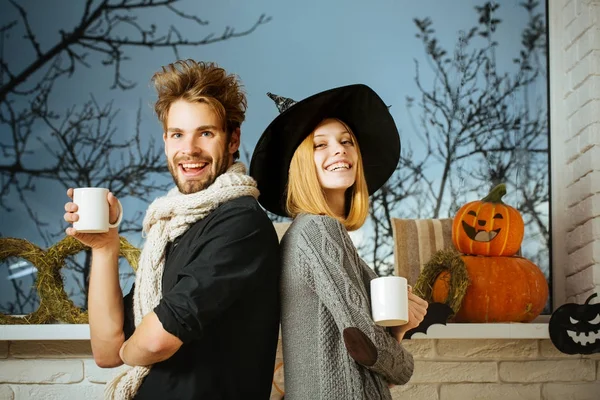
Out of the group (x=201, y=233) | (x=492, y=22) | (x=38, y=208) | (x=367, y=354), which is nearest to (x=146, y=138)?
(x=38, y=208)

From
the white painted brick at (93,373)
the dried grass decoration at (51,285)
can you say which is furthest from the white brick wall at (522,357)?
the dried grass decoration at (51,285)

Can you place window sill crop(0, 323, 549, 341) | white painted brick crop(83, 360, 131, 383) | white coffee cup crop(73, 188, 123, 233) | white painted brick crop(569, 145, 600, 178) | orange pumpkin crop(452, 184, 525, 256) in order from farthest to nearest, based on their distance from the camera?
white painted brick crop(569, 145, 600, 178), orange pumpkin crop(452, 184, 525, 256), white painted brick crop(83, 360, 131, 383), window sill crop(0, 323, 549, 341), white coffee cup crop(73, 188, 123, 233)

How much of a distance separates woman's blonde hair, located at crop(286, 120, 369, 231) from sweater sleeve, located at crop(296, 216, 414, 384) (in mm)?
117

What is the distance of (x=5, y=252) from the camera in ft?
10.2

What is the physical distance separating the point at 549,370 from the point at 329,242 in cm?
169

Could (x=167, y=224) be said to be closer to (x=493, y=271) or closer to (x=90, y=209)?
(x=90, y=209)

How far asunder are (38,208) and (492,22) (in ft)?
8.25

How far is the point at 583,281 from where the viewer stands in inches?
133

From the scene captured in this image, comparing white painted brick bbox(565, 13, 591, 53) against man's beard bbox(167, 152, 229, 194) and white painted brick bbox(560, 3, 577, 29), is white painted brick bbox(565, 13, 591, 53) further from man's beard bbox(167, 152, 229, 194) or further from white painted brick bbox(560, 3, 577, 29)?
man's beard bbox(167, 152, 229, 194)

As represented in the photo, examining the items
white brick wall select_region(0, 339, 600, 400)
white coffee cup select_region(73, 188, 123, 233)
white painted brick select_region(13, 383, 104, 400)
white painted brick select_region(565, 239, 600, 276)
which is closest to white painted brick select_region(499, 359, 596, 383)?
white brick wall select_region(0, 339, 600, 400)

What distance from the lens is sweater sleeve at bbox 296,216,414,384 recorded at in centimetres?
183

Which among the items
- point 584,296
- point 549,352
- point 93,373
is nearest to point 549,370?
point 549,352

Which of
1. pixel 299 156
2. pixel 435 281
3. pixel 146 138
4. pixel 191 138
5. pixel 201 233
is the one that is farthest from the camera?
pixel 146 138

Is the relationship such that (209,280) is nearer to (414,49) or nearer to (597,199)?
(597,199)
